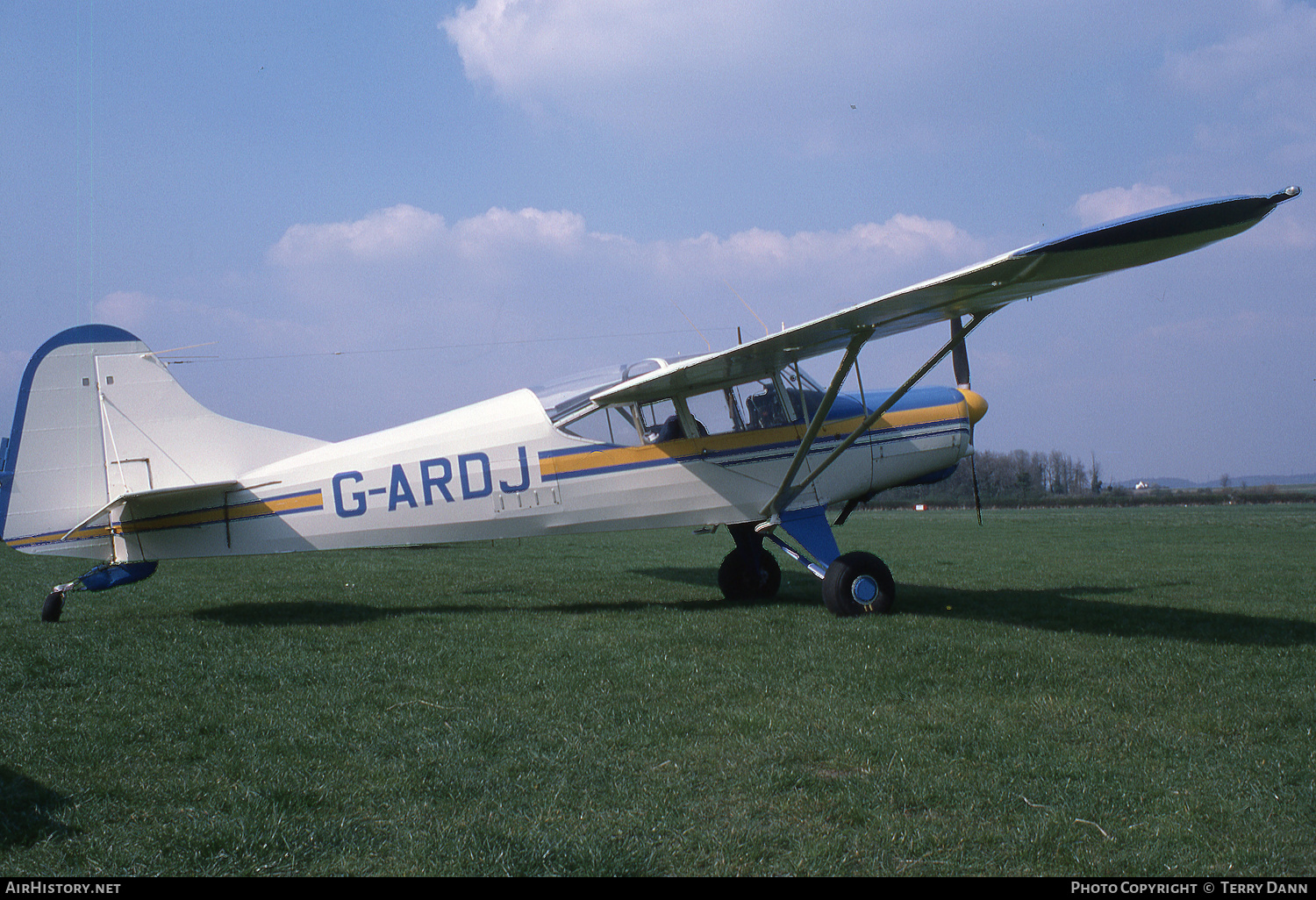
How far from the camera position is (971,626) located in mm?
7121

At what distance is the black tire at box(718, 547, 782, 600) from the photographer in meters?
9.63

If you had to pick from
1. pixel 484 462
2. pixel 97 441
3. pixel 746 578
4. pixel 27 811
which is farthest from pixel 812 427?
pixel 97 441

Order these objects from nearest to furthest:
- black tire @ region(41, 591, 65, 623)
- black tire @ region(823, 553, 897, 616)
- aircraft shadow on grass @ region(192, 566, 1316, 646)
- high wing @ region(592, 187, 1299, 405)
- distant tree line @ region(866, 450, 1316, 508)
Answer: high wing @ region(592, 187, 1299, 405) < aircraft shadow on grass @ region(192, 566, 1316, 646) < black tire @ region(41, 591, 65, 623) < black tire @ region(823, 553, 897, 616) < distant tree line @ region(866, 450, 1316, 508)

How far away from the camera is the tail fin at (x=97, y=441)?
762cm

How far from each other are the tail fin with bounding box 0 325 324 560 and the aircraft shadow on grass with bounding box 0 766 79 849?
15.7ft

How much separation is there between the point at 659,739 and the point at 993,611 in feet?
17.2

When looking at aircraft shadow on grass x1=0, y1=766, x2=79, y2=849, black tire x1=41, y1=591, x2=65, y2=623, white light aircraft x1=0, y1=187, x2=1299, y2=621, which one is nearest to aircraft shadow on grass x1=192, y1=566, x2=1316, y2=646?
white light aircraft x1=0, y1=187, x2=1299, y2=621

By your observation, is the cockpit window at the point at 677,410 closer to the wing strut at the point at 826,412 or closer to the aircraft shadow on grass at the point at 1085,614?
the wing strut at the point at 826,412

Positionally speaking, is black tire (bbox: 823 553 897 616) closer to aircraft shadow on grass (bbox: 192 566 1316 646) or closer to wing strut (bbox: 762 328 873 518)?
aircraft shadow on grass (bbox: 192 566 1316 646)

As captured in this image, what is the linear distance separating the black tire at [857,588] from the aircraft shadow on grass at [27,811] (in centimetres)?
591

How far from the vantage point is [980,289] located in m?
6.37

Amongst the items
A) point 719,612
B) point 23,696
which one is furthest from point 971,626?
point 23,696
